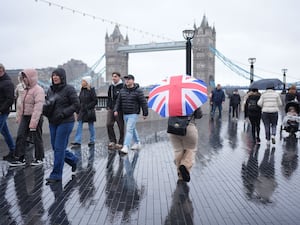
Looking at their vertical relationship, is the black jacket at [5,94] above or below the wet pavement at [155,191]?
above

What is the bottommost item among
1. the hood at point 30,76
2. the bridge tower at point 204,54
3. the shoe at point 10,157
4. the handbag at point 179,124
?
the shoe at point 10,157

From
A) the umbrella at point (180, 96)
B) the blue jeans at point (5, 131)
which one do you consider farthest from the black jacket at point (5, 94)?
the umbrella at point (180, 96)

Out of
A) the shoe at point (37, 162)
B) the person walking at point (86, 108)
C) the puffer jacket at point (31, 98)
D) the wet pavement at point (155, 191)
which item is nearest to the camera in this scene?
the wet pavement at point (155, 191)

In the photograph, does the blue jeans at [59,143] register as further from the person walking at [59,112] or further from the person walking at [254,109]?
the person walking at [254,109]

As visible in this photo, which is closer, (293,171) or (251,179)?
(251,179)

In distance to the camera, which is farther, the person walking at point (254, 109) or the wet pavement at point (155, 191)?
the person walking at point (254, 109)

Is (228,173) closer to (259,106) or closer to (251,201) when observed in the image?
(251,201)

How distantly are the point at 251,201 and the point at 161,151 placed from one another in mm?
3965

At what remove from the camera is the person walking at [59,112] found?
560 centimetres

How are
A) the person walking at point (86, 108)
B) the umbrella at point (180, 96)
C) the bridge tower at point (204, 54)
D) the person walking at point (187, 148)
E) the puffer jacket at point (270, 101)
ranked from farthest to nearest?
the bridge tower at point (204, 54) < the puffer jacket at point (270, 101) < the person walking at point (86, 108) < the person walking at point (187, 148) < the umbrella at point (180, 96)

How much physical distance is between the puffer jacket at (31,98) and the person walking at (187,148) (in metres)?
2.32

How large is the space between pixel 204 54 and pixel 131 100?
314 ft

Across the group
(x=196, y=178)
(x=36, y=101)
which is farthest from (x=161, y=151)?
(x=36, y=101)

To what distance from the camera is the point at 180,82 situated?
17.7 ft
